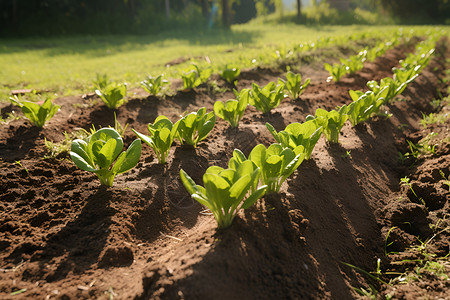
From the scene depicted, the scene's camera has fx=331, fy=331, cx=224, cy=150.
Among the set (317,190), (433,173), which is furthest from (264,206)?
(433,173)

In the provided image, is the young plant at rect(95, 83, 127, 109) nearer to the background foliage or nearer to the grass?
the grass

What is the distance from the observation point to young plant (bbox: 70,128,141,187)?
7.61ft

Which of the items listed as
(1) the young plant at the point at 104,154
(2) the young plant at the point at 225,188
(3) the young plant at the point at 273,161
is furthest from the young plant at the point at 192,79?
(2) the young plant at the point at 225,188

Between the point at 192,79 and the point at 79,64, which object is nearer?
the point at 192,79

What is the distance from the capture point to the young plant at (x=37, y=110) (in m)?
3.37

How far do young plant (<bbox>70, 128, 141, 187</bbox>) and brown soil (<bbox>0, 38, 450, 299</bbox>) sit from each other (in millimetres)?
199

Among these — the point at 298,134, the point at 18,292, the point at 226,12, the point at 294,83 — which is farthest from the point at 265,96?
the point at 226,12

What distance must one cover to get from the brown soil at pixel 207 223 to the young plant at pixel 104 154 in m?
0.20

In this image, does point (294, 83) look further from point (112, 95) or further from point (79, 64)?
point (79, 64)

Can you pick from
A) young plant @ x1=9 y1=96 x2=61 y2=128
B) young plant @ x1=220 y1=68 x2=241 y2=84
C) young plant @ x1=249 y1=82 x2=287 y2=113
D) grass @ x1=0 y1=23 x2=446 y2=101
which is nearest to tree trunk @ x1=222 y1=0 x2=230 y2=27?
grass @ x1=0 y1=23 x2=446 y2=101

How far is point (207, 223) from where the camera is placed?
227cm

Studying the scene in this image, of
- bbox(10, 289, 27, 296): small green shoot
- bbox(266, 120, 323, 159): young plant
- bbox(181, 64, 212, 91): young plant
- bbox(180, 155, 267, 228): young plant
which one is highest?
bbox(181, 64, 212, 91): young plant

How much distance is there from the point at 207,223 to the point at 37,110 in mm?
2326

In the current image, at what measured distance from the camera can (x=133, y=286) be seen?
1.76m
